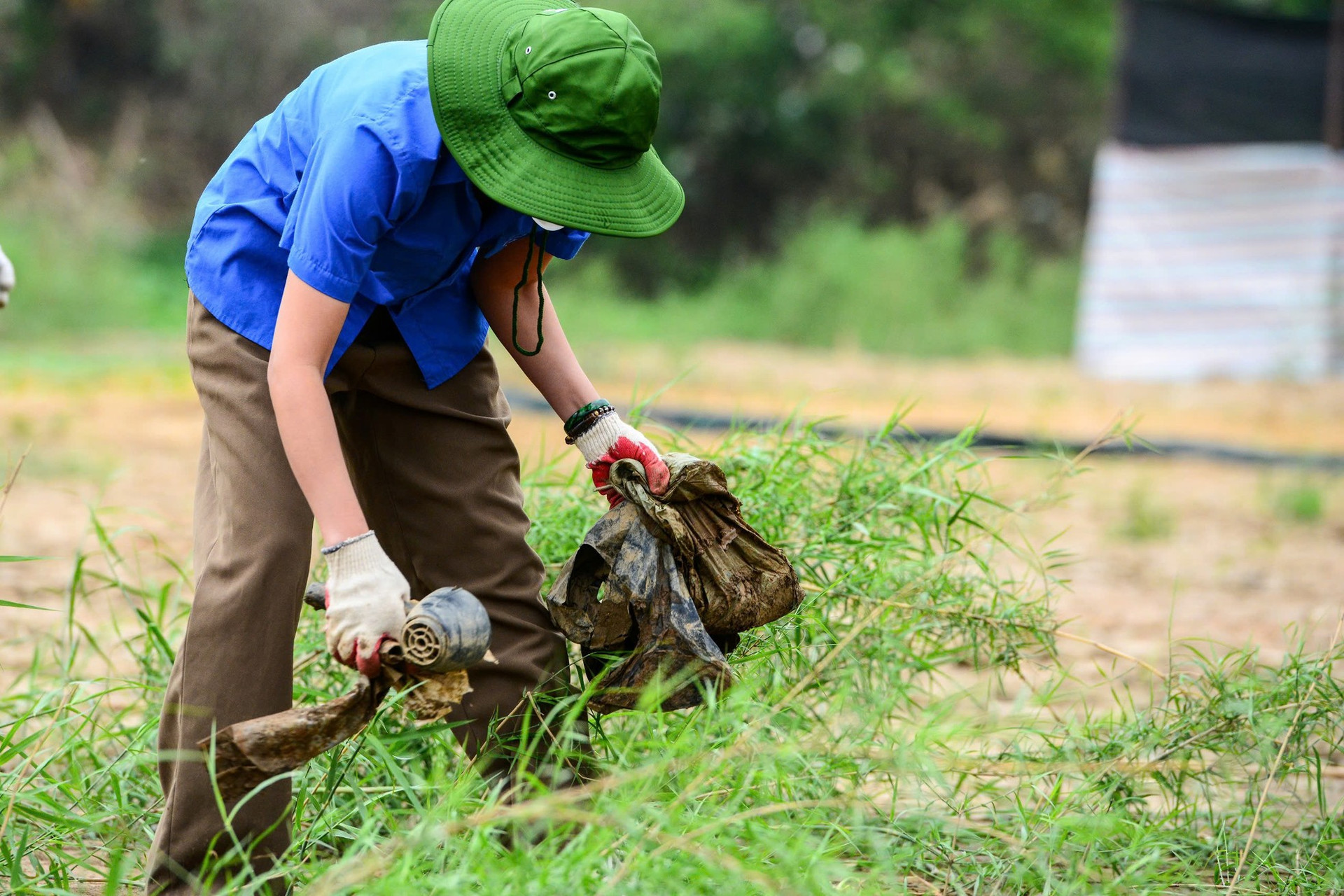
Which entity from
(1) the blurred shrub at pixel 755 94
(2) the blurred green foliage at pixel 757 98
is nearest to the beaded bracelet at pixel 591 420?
(2) the blurred green foliage at pixel 757 98

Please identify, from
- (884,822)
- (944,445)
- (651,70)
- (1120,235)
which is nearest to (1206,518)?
(944,445)

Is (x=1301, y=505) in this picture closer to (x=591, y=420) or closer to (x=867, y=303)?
(x=591, y=420)

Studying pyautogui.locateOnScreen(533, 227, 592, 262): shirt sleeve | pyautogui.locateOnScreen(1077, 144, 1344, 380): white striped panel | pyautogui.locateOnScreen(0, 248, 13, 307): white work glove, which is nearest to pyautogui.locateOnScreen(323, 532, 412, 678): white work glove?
pyautogui.locateOnScreen(533, 227, 592, 262): shirt sleeve

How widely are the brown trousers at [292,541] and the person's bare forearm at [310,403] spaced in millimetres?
118

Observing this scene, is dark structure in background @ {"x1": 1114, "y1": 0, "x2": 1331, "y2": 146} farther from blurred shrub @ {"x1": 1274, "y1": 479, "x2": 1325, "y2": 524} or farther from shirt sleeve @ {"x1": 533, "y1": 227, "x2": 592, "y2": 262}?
shirt sleeve @ {"x1": 533, "y1": 227, "x2": 592, "y2": 262}

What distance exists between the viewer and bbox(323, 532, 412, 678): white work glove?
1.70 m

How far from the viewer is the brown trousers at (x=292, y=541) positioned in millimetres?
1756

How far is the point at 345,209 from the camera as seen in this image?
64.7 inches

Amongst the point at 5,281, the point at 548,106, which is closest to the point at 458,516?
the point at 548,106

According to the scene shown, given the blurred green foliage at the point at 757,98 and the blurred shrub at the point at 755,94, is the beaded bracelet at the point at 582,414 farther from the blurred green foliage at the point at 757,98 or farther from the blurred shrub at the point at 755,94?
the blurred shrub at the point at 755,94

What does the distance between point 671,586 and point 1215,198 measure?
9.74 meters

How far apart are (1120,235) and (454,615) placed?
9.96m

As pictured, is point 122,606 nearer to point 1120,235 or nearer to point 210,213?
point 210,213

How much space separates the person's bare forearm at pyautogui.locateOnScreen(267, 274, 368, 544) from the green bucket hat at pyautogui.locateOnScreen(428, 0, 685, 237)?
10.6 inches
